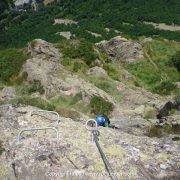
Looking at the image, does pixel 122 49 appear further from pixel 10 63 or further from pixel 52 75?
pixel 10 63

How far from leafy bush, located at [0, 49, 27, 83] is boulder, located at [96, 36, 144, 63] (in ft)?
27.0

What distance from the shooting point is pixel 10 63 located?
3553 cm

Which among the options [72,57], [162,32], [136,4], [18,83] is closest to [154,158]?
[18,83]

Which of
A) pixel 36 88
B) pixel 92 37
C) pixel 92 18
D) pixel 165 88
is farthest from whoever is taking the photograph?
pixel 92 18

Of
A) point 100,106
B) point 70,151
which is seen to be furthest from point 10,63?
point 70,151

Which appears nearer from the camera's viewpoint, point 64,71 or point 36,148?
point 36,148

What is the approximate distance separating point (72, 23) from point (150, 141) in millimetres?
76206

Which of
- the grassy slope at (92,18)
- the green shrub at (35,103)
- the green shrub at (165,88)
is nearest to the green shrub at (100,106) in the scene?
the green shrub at (35,103)

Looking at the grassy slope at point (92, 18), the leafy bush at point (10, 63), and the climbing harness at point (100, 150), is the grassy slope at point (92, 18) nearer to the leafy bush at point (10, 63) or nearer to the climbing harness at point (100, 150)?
the leafy bush at point (10, 63)

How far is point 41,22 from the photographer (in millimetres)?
98438

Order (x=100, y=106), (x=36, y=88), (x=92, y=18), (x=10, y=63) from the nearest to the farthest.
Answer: (x=100, y=106) → (x=36, y=88) → (x=10, y=63) → (x=92, y=18)

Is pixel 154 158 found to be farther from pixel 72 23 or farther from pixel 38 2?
pixel 38 2

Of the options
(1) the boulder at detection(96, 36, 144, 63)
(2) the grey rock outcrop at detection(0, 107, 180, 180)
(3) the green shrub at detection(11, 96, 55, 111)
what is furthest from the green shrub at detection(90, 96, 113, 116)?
(1) the boulder at detection(96, 36, 144, 63)

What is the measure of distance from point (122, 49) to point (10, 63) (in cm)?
1097
